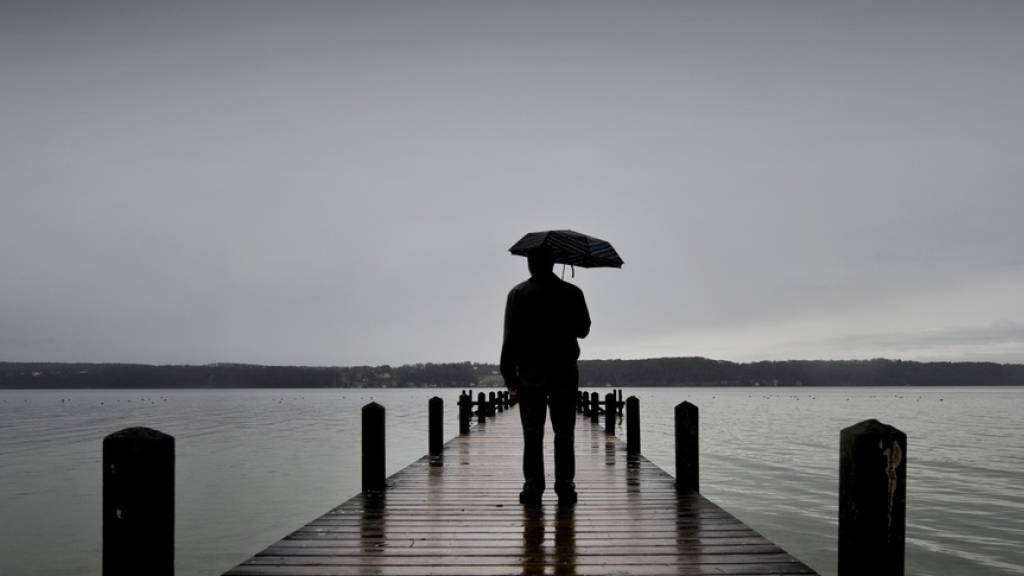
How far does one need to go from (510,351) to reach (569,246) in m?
1.48

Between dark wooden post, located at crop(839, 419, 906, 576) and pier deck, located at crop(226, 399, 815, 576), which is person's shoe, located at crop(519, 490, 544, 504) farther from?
dark wooden post, located at crop(839, 419, 906, 576)

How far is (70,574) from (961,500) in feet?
68.3

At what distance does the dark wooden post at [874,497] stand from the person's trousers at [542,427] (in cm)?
343

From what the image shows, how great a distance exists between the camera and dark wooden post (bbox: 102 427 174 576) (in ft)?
13.0

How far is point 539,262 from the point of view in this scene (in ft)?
25.0

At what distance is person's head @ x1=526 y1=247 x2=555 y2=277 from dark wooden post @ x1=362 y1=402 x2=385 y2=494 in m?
2.51

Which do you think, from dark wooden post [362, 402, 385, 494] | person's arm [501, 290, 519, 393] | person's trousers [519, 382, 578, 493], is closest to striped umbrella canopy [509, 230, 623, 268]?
person's arm [501, 290, 519, 393]

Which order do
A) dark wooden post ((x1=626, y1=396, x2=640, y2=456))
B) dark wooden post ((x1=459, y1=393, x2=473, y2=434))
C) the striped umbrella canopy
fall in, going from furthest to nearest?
1. dark wooden post ((x1=459, y1=393, x2=473, y2=434))
2. dark wooden post ((x1=626, y1=396, x2=640, y2=456))
3. the striped umbrella canopy

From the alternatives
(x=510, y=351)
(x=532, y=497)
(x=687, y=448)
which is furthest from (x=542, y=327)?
(x=687, y=448)

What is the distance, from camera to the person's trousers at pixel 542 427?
24.9 feet

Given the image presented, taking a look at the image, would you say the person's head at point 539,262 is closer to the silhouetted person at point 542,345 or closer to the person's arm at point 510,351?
the silhouetted person at point 542,345

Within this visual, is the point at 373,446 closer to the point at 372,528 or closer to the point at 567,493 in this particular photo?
the point at 372,528

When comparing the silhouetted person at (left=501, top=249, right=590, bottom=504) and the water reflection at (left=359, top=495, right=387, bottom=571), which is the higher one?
the silhouetted person at (left=501, top=249, right=590, bottom=504)

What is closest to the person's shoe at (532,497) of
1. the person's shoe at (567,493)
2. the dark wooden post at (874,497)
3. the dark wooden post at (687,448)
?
the person's shoe at (567,493)
